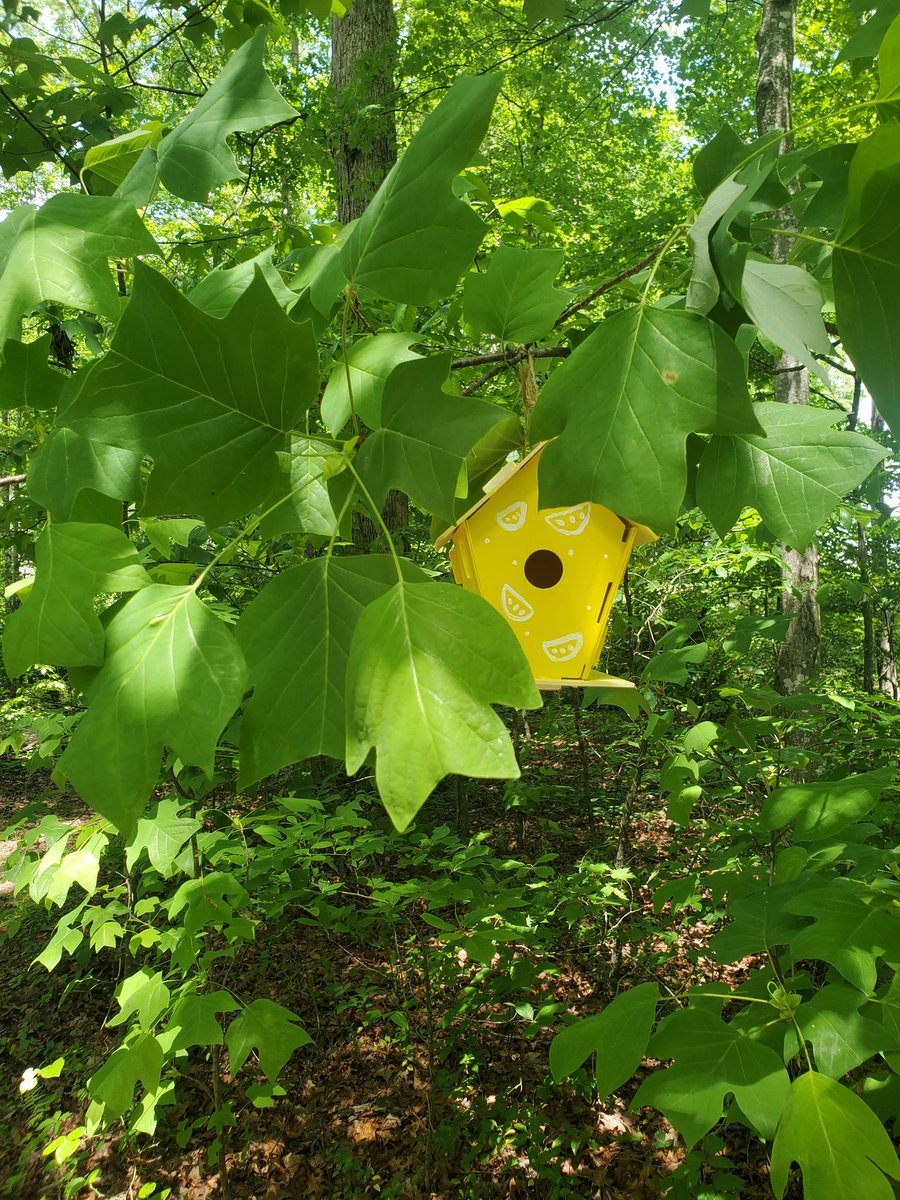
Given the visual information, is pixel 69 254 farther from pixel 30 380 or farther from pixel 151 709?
pixel 151 709

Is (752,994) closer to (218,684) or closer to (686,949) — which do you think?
(218,684)

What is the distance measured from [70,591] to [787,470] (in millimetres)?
828

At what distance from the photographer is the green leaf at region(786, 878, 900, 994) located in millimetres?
1299

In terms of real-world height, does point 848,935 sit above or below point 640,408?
below

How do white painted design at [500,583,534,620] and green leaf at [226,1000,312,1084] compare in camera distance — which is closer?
white painted design at [500,583,534,620]

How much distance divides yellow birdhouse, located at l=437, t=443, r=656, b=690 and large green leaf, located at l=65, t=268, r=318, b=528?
59 centimetres

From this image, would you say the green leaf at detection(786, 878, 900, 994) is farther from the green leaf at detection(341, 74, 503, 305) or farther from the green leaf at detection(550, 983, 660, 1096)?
the green leaf at detection(341, 74, 503, 305)

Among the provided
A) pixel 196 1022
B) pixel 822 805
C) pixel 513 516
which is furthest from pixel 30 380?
pixel 196 1022

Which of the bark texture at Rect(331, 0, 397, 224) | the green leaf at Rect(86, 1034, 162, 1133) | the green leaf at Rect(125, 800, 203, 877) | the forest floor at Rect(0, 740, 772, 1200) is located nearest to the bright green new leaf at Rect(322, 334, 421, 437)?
the green leaf at Rect(125, 800, 203, 877)

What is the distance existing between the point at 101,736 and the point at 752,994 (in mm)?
1646

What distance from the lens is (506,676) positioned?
64 cm

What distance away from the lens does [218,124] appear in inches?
37.2

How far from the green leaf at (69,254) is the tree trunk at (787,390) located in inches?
169

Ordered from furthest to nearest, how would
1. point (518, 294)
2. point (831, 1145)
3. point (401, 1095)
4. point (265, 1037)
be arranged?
point (401, 1095) < point (265, 1037) < point (831, 1145) < point (518, 294)
